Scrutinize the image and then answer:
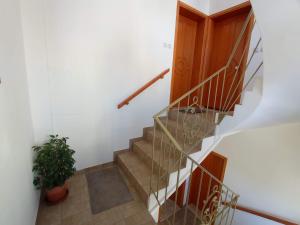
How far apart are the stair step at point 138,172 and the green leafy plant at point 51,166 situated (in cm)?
79

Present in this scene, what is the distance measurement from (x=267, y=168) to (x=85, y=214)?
300 cm

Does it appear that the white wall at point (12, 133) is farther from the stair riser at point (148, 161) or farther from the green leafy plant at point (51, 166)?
the stair riser at point (148, 161)

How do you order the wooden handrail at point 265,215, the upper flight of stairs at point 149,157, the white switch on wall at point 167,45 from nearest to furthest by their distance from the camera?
the upper flight of stairs at point 149,157
the wooden handrail at point 265,215
the white switch on wall at point 167,45

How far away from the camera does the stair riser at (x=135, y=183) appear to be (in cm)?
187

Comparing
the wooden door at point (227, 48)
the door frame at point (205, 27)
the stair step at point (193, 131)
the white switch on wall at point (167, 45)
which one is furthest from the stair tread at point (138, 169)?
the white switch on wall at point (167, 45)

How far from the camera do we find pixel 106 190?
2.04m

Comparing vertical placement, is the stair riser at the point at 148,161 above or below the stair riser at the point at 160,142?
below

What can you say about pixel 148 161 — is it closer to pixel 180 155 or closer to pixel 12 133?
pixel 180 155

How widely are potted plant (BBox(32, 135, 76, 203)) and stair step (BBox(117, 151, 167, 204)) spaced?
788 mm

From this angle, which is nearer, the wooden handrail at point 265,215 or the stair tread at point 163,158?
the stair tread at point 163,158

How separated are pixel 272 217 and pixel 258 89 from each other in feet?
8.24

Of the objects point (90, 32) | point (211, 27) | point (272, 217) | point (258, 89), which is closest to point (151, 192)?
point (258, 89)

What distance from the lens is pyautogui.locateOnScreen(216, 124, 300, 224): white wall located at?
2.57 m

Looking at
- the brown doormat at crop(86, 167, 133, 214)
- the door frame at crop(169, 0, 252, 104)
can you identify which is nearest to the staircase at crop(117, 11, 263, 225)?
the brown doormat at crop(86, 167, 133, 214)
